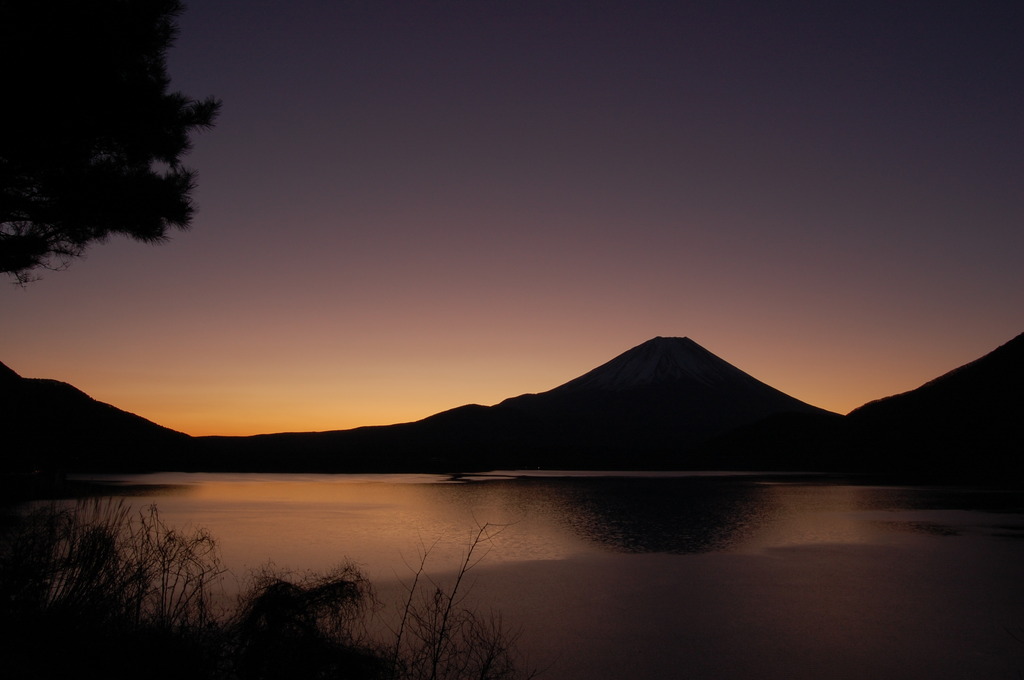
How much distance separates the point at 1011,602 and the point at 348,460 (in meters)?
109

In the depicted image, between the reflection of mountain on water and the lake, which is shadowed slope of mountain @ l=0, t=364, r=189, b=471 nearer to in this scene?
the lake

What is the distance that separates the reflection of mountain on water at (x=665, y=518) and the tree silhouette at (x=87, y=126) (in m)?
15.7

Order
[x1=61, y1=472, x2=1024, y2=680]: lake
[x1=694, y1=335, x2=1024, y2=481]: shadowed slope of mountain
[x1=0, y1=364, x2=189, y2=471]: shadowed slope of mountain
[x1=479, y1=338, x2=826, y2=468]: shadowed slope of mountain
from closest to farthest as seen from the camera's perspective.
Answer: [x1=61, y1=472, x2=1024, y2=680]: lake
[x1=0, y1=364, x2=189, y2=471]: shadowed slope of mountain
[x1=694, y1=335, x2=1024, y2=481]: shadowed slope of mountain
[x1=479, y1=338, x2=826, y2=468]: shadowed slope of mountain

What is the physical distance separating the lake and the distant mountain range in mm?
41569

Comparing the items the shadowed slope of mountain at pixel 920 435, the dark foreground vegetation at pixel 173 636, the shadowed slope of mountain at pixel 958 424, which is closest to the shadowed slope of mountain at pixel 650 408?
the shadowed slope of mountain at pixel 920 435

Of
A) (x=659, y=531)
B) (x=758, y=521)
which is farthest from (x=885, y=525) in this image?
(x=659, y=531)

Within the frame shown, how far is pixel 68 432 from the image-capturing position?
3004 inches

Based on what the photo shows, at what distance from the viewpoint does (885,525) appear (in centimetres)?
2600

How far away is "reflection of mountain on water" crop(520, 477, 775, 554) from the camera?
21.2 meters

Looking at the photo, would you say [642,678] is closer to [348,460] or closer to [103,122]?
[103,122]

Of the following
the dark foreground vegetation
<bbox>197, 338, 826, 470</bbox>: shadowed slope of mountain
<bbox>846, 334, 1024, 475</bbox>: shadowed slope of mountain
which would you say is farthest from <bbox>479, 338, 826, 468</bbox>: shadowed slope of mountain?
the dark foreground vegetation

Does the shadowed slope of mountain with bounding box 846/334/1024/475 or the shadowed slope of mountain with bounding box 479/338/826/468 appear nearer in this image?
the shadowed slope of mountain with bounding box 846/334/1024/475

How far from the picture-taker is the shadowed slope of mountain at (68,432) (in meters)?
61.8

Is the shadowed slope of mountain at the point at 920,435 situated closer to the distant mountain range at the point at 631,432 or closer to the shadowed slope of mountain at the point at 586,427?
the distant mountain range at the point at 631,432
